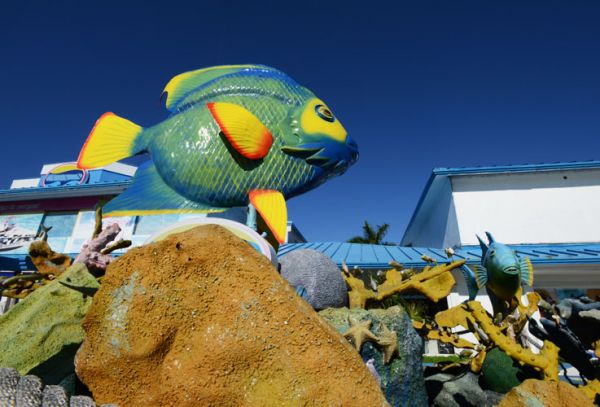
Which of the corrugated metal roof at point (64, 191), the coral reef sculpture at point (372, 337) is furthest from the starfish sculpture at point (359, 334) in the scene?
the corrugated metal roof at point (64, 191)

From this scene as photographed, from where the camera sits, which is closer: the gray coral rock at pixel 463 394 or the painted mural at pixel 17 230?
the gray coral rock at pixel 463 394

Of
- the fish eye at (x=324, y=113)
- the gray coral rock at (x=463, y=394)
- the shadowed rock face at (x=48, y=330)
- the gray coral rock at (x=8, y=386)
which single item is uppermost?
the fish eye at (x=324, y=113)

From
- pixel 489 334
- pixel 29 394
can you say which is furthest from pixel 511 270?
pixel 29 394

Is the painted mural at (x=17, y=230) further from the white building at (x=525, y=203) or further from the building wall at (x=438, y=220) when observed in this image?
the building wall at (x=438, y=220)

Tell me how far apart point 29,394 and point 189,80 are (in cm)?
351

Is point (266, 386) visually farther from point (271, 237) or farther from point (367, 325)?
point (271, 237)

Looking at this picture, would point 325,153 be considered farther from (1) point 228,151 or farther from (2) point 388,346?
(2) point 388,346

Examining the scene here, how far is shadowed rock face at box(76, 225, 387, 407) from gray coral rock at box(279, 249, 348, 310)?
64.3 inches

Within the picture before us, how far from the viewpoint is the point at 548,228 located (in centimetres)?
1026

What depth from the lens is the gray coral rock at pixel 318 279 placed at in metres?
2.71

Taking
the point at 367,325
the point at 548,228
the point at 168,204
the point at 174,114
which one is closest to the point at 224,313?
Answer: the point at 367,325

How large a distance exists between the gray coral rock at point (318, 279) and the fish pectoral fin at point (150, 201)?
1.09 m

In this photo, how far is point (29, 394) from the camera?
90cm

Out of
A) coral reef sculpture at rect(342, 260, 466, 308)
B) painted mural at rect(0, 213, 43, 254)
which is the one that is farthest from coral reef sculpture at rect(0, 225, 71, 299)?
painted mural at rect(0, 213, 43, 254)
